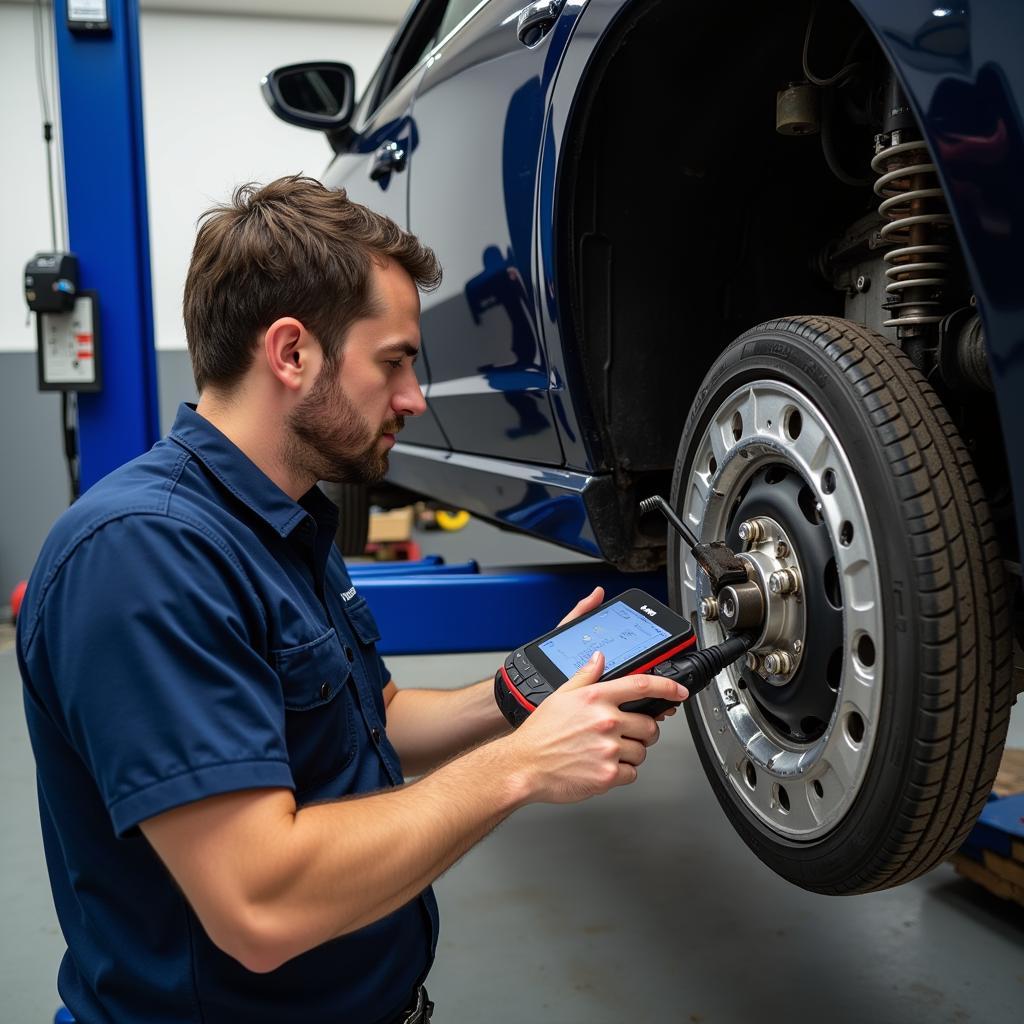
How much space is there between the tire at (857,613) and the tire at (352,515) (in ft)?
6.56

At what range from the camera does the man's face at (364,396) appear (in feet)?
3.00

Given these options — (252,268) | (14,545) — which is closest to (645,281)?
(252,268)

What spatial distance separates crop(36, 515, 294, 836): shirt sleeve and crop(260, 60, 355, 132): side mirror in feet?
5.17

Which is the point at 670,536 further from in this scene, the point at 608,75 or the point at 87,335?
the point at 87,335

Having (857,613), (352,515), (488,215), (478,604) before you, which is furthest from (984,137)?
(352,515)

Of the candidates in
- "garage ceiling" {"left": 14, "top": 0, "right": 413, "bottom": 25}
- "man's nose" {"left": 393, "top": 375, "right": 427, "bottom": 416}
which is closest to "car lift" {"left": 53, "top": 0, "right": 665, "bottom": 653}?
"man's nose" {"left": 393, "top": 375, "right": 427, "bottom": 416}

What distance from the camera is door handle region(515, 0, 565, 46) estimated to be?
3.71ft

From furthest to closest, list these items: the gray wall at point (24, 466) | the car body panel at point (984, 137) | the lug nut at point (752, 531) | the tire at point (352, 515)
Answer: the gray wall at point (24, 466)
the tire at point (352, 515)
the lug nut at point (752, 531)
the car body panel at point (984, 137)

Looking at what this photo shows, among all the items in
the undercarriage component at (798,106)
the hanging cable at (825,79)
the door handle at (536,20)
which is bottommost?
the undercarriage component at (798,106)

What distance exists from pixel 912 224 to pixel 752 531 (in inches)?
11.5

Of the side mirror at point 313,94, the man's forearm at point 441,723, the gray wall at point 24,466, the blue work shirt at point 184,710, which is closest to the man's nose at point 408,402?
the blue work shirt at point 184,710

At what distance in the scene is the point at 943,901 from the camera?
1.61 meters

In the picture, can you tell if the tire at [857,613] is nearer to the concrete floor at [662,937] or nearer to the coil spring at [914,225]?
the coil spring at [914,225]

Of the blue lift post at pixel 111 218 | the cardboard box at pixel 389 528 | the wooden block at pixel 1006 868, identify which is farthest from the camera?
the cardboard box at pixel 389 528
